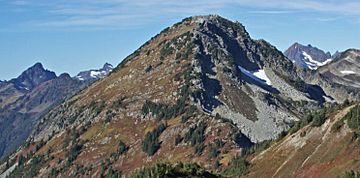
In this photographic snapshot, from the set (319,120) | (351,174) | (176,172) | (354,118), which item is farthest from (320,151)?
(176,172)

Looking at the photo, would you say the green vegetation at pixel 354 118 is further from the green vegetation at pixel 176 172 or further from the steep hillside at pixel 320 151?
the green vegetation at pixel 176 172

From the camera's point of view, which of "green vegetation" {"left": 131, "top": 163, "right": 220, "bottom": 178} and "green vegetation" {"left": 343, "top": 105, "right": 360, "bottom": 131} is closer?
"green vegetation" {"left": 131, "top": 163, "right": 220, "bottom": 178}

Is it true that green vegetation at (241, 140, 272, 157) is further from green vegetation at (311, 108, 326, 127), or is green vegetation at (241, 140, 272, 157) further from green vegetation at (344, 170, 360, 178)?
green vegetation at (344, 170, 360, 178)

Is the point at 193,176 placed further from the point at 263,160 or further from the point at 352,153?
the point at 263,160

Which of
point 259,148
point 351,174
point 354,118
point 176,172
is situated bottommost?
point 351,174

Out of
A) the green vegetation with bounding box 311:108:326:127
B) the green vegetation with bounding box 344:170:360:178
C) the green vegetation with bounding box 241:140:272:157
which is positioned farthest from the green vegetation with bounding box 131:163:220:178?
the green vegetation with bounding box 241:140:272:157

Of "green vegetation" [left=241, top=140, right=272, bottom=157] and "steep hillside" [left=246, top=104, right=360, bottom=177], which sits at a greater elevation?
"green vegetation" [left=241, top=140, right=272, bottom=157]

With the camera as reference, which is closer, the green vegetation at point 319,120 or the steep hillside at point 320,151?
the steep hillside at point 320,151

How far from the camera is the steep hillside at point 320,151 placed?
4003 inches

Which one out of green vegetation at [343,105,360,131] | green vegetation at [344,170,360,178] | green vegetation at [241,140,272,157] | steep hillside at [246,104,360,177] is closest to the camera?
green vegetation at [344,170,360,178]

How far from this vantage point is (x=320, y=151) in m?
112

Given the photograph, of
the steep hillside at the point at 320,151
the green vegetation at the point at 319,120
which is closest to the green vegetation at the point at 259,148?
the steep hillside at the point at 320,151

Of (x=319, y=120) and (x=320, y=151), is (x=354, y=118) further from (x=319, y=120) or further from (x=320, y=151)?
(x=319, y=120)

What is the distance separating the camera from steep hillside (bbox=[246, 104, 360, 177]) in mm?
101688
